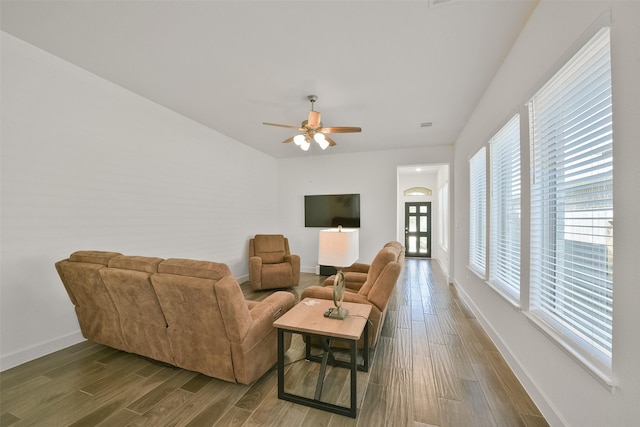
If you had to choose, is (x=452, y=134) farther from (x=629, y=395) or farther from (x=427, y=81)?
(x=629, y=395)

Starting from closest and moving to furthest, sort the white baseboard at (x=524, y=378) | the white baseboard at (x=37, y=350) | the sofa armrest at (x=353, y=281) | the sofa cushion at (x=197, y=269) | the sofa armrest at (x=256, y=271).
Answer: the white baseboard at (x=524, y=378), the sofa cushion at (x=197, y=269), the white baseboard at (x=37, y=350), the sofa armrest at (x=353, y=281), the sofa armrest at (x=256, y=271)

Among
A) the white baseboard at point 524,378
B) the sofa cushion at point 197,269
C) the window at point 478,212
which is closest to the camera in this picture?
the white baseboard at point 524,378

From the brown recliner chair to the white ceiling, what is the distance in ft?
8.78

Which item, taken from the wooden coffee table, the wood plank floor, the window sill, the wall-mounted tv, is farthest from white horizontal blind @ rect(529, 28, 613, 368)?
the wall-mounted tv

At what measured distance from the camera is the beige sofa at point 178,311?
182 cm

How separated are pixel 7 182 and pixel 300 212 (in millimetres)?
4853

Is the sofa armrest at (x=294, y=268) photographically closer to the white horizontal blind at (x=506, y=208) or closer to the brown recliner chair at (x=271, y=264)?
the brown recliner chair at (x=271, y=264)

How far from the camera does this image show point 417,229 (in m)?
8.69

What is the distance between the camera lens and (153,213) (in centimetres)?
347

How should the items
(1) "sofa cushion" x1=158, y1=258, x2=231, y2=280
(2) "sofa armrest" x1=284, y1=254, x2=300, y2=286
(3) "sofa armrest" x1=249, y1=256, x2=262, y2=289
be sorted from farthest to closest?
(2) "sofa armrest" x1=284, y1=254, x2=300, y2=286 → (3) "sofa armrest" x1=249, y1=256, x2=262, y2=289 → (1) "sofa cushion" x1=158, y1=258, x2=231, y2=280

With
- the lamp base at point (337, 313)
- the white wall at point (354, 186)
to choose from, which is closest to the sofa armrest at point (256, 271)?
the white wall at point (354, 186)

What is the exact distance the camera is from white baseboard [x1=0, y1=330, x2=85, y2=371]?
2.19 metres

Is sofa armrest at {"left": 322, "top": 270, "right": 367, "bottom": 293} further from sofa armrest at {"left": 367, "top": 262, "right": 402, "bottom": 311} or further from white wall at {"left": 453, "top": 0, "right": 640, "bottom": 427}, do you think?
white wall at {"left": 453, "top": 0, "right": 640, "bottom": 427}

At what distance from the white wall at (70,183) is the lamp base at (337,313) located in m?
2.74
